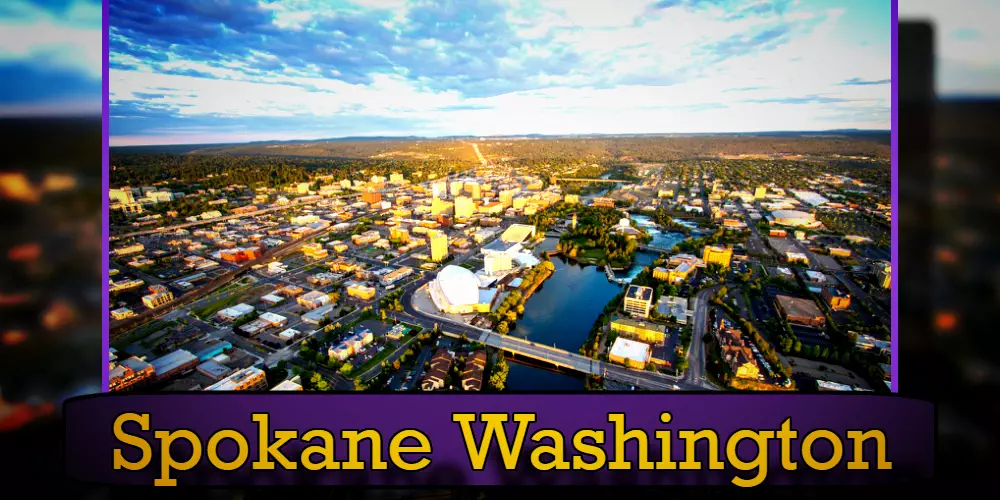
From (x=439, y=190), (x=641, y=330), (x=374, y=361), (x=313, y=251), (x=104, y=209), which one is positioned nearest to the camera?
(x=104, y=209)

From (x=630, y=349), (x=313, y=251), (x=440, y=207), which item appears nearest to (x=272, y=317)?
(x=313, y=251)

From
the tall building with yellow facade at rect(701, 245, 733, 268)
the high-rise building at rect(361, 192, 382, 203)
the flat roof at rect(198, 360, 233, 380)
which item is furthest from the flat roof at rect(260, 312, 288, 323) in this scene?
the tall building with yellow facade at rect(701, 245, 733, 268)

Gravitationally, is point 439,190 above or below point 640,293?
above

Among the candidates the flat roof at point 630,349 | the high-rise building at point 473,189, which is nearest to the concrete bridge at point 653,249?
the flat roof at point 630,349

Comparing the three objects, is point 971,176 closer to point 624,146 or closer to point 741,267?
point 741,267

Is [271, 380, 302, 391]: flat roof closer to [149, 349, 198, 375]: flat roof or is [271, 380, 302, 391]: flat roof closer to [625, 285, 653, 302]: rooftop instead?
[149, 349, 198, 375]: flat roof

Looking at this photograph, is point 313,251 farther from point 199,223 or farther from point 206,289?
point 199,223
